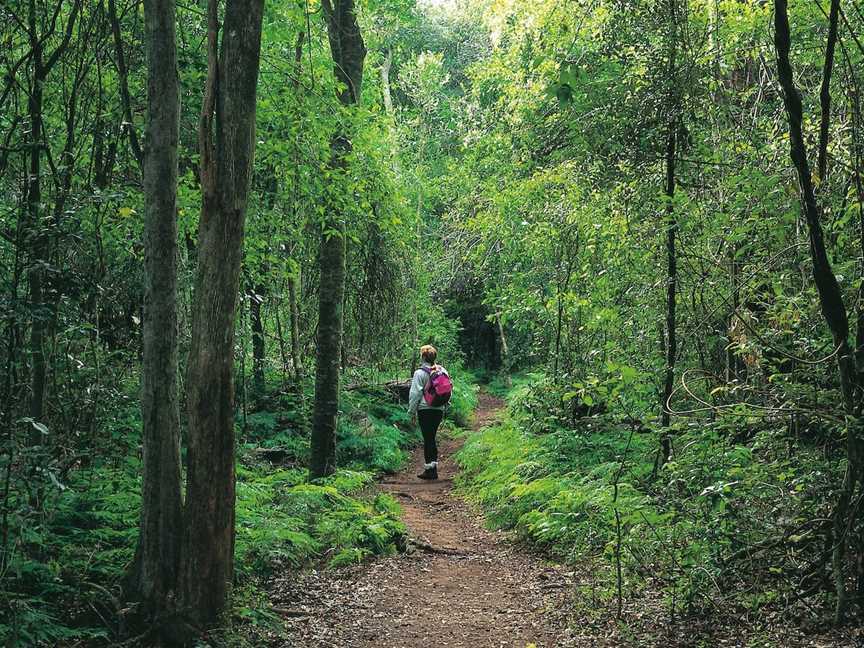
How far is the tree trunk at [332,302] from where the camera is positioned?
33.0ft

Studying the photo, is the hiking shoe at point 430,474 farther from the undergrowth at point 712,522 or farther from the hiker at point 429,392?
the undergrowth at point 712,522

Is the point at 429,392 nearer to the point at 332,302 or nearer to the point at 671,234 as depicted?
the point at 332,302

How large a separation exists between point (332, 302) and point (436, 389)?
109 inches

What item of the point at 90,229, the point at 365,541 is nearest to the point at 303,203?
the point at 90,229

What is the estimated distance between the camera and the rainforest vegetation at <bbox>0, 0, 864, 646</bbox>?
5.05 metres

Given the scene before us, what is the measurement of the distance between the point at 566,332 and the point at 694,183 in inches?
221

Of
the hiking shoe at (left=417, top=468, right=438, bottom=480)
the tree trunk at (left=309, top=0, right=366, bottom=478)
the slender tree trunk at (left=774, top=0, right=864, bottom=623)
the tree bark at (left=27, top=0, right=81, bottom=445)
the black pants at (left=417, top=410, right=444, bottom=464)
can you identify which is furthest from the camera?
the hiking shoe at (left=417, top=468, right=438, bottom=480)

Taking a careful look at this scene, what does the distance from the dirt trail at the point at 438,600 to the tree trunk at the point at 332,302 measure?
212 cm

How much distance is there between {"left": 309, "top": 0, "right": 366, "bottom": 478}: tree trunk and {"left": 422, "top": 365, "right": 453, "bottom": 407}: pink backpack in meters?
2.15

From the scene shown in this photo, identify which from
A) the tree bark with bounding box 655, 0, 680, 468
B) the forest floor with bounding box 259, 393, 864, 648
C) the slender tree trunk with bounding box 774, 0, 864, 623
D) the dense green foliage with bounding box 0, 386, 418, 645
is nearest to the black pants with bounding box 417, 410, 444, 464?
the dense green foliage with bounding box 0, 386, 418, 645

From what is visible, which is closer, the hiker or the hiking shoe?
the hiker

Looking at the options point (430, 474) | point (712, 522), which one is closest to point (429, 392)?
point (430, 474)

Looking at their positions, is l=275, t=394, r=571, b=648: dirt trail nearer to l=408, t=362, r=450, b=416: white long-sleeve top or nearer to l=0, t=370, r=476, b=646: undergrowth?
l=0, t=370, r=476, b=646: undergrowth

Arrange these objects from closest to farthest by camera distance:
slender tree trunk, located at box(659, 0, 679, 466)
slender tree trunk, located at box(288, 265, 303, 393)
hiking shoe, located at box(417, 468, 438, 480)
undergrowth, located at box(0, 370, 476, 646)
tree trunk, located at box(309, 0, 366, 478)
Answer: undergrowth, located at box(0, 370, 476, 646) < slender tree trunk, located at box(659, 0, 679, 466) < tree trunk, located at box(309, 0, 366, 478) < hiking shoe, located at box(417, 468, 438, 480) < slender tree trunk, located at box(288, 265, 303, 393)
